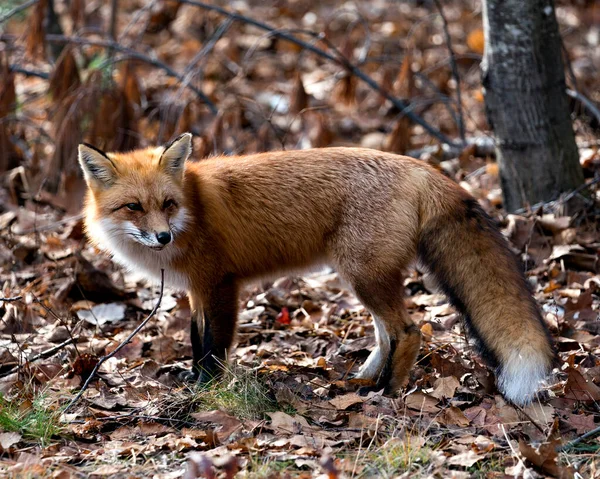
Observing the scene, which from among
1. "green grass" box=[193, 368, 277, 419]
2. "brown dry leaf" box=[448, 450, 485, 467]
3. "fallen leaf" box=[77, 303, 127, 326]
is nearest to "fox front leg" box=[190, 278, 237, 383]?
"green grass" box=[193, 368, 277, 419]

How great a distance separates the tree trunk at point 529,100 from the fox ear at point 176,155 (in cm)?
254

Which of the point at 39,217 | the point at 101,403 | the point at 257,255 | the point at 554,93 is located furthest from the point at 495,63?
the point at 39,217

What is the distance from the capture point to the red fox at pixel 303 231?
407cm

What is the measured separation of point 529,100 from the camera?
551 centimetres

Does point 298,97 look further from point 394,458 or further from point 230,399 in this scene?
point 394,458

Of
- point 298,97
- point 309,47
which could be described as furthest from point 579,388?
point 309,47

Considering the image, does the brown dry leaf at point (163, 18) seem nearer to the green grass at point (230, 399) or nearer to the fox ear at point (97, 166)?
the fox ear at point (97, 166)

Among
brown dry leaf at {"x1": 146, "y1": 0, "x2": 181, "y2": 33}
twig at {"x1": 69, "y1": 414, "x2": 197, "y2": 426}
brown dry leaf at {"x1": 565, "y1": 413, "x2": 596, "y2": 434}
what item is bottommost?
twig at {"x1": 69, "y1": 414, "x2": 197, "y2": 426}

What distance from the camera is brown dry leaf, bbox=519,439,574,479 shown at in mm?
3113

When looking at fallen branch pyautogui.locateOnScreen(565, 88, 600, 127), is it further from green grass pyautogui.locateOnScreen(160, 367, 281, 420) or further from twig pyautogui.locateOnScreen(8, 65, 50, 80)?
twig pyautogui.locateOnScreen(8, 65, 50, 80)

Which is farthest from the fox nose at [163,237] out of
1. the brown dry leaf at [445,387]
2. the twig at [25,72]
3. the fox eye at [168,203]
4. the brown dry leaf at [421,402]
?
the twig at [25,72]

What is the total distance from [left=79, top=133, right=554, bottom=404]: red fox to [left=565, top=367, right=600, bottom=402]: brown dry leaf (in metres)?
0.37

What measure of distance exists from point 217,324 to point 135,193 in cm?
93

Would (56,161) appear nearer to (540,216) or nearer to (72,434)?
(72,434)
